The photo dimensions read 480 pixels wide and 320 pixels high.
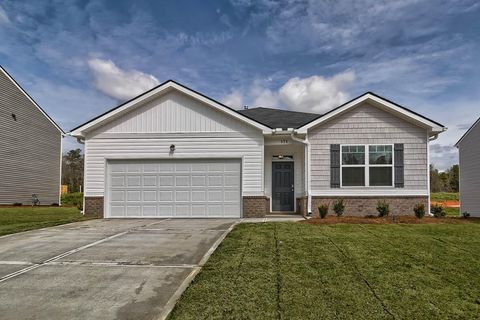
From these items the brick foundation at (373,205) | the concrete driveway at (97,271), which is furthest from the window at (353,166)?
the concrete driveway at (97,271)

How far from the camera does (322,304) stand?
4.16 m

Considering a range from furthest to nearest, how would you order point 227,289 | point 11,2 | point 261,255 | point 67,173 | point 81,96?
point 67,173, point 81,96, point 11,2, point 261,255, point 227,289

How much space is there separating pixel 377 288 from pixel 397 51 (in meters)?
12.1

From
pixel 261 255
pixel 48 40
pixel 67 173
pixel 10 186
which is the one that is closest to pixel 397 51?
pixel 261 255

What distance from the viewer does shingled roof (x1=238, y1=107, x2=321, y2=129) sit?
14.0 m

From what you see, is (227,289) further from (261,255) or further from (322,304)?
(261,255)

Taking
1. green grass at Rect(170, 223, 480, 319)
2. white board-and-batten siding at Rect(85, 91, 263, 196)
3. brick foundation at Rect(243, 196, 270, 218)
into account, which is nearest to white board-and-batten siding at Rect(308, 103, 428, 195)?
brick foundation at Rect(243, 196, 270, 218)

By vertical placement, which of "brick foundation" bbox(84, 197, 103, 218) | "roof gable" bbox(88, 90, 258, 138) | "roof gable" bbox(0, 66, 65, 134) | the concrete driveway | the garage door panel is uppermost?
"roof gable" bbox(0, 66, 65, 134)

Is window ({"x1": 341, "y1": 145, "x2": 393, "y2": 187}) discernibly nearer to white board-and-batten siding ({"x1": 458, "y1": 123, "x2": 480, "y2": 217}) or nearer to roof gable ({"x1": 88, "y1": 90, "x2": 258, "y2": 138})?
roof gable ({"x1": 88, "y1": 90, "x2": 258, "y2": 138})

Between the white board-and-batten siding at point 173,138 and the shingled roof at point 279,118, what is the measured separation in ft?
4.10

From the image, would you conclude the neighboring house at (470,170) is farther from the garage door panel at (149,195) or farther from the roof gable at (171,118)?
the garage door panel at (149,195)

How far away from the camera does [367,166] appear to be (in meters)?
13.1

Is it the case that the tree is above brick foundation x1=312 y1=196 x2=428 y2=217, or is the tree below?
above

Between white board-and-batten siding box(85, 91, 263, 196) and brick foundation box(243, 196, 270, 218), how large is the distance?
35 centimetres
